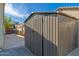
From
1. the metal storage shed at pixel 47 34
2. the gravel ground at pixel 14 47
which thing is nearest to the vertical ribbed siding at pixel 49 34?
the metal storage shed at pixel 47 34

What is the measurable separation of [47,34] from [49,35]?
36mm

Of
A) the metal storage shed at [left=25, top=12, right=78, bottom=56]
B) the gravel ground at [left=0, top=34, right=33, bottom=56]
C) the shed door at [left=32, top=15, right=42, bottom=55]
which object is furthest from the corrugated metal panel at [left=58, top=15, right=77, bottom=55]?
the gravel ground at [left=0, top=34, right=33, bottom=56]

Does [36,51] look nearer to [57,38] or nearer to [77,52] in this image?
[57,38]

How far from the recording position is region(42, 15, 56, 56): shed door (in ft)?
10.8

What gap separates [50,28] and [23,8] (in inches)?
20.4

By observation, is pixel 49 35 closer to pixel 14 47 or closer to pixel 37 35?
pixel 37 35

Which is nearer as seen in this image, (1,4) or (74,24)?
(1,4)

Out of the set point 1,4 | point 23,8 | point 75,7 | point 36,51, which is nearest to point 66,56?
point 36,51

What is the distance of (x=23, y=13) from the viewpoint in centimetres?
337

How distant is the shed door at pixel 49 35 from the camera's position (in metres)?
3.30

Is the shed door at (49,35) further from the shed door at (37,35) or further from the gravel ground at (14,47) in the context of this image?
the gravel ground at (14,47)

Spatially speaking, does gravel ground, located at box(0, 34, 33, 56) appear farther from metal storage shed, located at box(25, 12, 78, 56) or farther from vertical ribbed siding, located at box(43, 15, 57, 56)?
vertical ribbed siding, located at box(43, 15, 57, 56)

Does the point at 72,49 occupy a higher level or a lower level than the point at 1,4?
lower

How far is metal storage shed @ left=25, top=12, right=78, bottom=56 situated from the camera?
3295 millimetres
